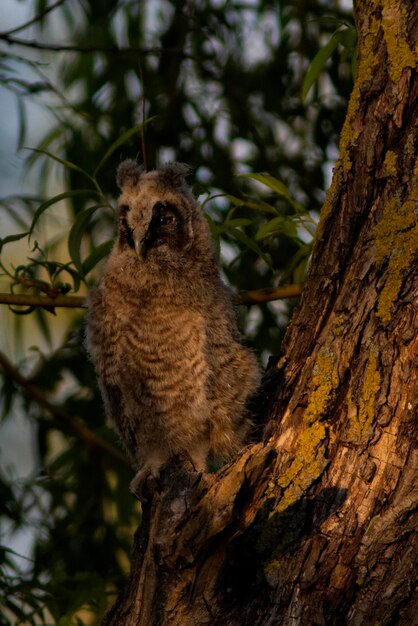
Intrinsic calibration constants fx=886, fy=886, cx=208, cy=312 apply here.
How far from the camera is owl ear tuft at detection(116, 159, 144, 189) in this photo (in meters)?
2.21

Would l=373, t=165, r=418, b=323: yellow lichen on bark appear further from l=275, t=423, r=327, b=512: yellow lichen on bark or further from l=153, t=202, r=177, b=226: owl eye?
l=153, t=202, r=177, b=226: owl eye

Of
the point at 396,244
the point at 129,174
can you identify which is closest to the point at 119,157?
the point at 129,174

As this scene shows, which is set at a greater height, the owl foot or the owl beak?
the owl beak

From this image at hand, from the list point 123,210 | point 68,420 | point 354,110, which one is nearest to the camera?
point 354,110

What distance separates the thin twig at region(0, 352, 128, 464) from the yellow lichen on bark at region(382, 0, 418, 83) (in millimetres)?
1556

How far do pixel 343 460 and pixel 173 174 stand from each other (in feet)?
3.16

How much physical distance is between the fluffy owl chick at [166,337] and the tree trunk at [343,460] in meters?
0.38

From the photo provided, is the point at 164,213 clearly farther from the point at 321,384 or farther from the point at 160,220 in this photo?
the point at 321,384

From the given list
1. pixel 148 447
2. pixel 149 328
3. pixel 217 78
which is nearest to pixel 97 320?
pixel 149 328

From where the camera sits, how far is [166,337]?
2068 mm

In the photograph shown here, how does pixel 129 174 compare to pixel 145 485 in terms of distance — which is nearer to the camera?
pixel 145 485

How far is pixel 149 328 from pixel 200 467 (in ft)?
1.18

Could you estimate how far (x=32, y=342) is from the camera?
5277 millimetres

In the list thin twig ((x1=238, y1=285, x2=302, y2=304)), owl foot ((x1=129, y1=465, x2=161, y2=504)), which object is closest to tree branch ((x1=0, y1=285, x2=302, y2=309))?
thin twig ((x1=238, y1=285, x2=302, y2=304))
